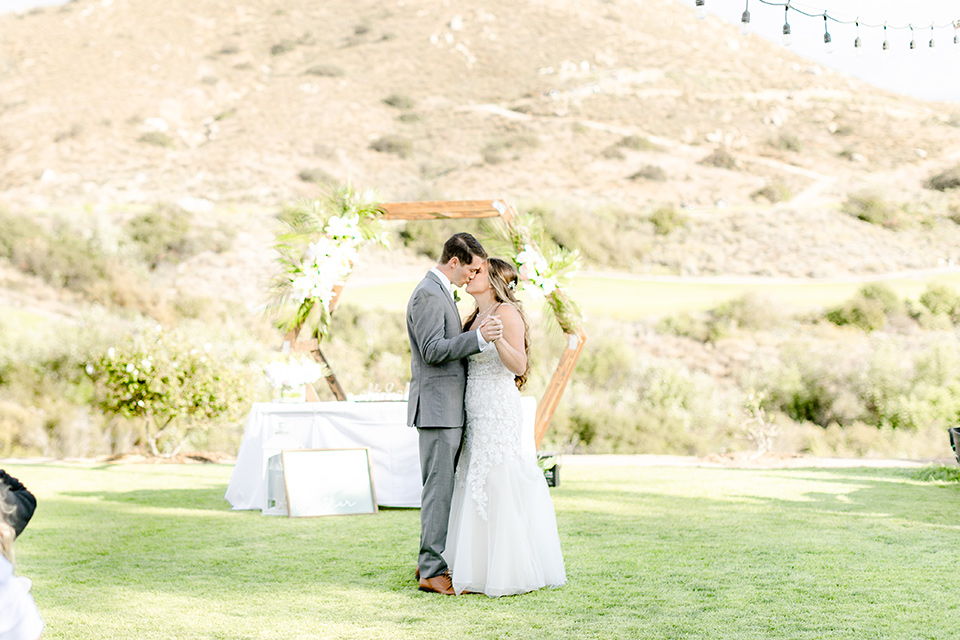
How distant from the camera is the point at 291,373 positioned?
7.14 m

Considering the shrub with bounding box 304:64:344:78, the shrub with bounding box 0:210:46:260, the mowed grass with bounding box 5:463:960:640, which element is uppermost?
the shrub with bounding box 304:64:344:78

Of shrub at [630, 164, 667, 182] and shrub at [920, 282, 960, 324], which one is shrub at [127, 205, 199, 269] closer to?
shrub at [630, 164, 667, 182]

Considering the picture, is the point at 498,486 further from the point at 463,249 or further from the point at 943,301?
the point at 943,301

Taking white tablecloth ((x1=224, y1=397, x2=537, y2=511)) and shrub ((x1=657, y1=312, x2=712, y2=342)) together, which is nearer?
white tablecloth ((x1=224, y1=397, x2=537, y2=511))

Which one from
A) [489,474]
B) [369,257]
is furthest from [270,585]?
[369,257]

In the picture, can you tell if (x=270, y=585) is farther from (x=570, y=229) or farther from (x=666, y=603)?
(x=570, y=229)

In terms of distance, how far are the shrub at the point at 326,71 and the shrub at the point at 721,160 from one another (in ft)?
59.1

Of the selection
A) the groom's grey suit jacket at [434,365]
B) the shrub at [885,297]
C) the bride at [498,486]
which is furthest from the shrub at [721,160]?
the groom's grey suit jacket at [434,365]

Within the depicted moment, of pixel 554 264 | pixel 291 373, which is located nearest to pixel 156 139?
pixel 291 373

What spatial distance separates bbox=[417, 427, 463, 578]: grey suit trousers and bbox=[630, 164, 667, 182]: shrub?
33.3 m

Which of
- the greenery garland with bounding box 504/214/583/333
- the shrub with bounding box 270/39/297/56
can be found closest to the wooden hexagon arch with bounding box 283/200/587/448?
the greenery garland with bounding box 504/214/583/333

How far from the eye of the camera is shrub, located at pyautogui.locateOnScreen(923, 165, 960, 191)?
32.8 m

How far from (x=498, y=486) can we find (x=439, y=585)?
518mm

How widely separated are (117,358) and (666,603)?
328 inches
